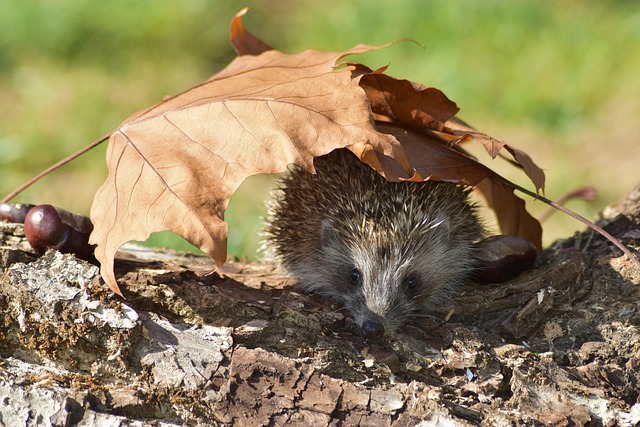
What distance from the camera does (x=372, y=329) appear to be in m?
2.17

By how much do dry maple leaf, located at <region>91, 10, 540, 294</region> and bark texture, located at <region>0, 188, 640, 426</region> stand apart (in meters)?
0.19

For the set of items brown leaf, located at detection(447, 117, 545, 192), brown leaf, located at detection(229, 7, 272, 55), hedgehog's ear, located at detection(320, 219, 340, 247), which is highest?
brown leaf, located at detection(229, 7, 272, 55)

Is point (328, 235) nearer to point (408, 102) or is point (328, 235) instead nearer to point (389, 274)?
point (389, 274)

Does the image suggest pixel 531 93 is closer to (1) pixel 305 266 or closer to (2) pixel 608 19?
(2) pixel 608 19

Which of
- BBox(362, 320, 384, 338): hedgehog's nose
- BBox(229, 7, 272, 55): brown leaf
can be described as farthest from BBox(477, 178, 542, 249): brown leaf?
BBox(229, 7, 272, 55): brown leaf

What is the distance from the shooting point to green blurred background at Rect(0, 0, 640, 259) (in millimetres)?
5141

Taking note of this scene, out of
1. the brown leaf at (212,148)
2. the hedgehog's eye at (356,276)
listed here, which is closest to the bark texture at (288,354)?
the brown leaf at (212,148)

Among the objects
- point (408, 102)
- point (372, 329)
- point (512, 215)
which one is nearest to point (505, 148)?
point (408, 102)

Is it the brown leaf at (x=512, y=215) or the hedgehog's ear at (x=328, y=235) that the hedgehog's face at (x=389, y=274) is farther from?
A: the brown leaf at (x=512, y=215)

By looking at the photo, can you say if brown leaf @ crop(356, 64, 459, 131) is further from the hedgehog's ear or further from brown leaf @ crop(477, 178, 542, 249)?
the hedgehog's ear

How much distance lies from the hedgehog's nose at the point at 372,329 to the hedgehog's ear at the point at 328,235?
57cm

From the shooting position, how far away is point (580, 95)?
18.7ft

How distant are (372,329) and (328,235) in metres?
0.65

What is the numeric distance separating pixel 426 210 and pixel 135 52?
13.6ft
